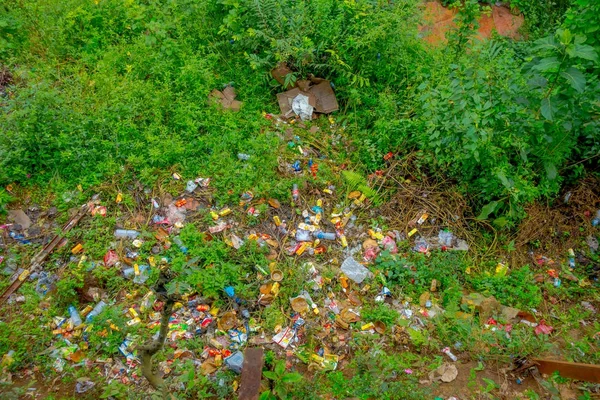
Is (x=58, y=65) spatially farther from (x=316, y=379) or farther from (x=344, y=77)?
(x=316, y=379)

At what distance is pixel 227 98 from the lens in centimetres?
460

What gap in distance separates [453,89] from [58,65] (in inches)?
150

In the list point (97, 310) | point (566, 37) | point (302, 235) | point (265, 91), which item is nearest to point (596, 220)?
point (566, 37)

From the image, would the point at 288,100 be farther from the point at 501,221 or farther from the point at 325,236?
the point at 501,221

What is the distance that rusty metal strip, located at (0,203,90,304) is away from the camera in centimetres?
334

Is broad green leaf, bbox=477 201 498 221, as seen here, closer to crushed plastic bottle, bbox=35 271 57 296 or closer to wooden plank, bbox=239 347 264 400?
wooden plank, bbox=239 347 264 400

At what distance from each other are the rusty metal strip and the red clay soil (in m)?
4.19

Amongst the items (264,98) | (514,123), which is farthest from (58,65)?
(514,123)

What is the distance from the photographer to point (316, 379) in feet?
9.61

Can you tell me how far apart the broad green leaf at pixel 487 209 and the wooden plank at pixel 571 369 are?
123cm

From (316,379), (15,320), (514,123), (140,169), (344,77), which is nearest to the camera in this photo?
(316,379)

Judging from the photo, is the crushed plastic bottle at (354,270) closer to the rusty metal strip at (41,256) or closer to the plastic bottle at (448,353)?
the plastic bottle at (448,353)

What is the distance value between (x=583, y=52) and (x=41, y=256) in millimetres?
4065

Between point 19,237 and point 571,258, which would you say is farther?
point 571,258
